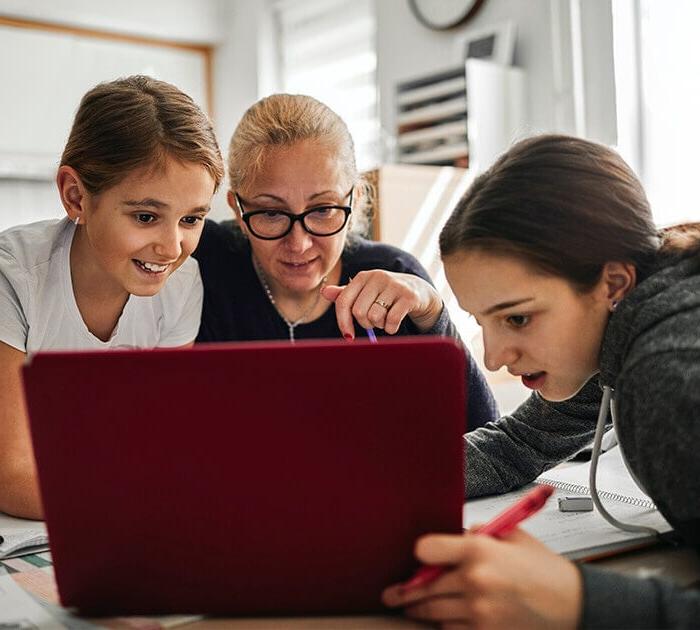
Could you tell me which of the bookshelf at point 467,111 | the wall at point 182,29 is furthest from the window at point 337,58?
the bookshelf at point 467,111

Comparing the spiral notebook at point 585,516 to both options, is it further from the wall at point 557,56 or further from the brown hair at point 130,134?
the wall at point 557,56

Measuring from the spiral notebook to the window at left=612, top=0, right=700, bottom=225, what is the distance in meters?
1.72

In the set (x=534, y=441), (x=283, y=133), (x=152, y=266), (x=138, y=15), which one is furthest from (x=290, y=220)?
(x=138, y=15)

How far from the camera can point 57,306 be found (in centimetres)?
130

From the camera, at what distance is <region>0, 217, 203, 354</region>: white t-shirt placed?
4.06 feet

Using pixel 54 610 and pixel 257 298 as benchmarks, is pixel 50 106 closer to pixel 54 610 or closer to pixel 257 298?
pixel 257 298

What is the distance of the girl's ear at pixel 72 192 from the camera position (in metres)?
1.26

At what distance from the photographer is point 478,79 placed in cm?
299

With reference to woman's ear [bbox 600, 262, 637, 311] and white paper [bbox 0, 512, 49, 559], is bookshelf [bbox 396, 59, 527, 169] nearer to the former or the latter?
woman's ear [bbox 600, 262, 637, 311]

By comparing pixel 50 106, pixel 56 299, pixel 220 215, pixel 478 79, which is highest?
pixel 50 106

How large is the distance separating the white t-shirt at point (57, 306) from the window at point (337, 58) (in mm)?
2453

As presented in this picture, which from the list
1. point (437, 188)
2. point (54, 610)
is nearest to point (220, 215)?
point (437, 188)

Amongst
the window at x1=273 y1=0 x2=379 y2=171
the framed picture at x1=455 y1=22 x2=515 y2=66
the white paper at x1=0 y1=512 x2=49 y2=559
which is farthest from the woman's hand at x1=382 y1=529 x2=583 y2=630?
the window at x1=273 y1=0 x2=379 y2=171

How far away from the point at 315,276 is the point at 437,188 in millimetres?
981
